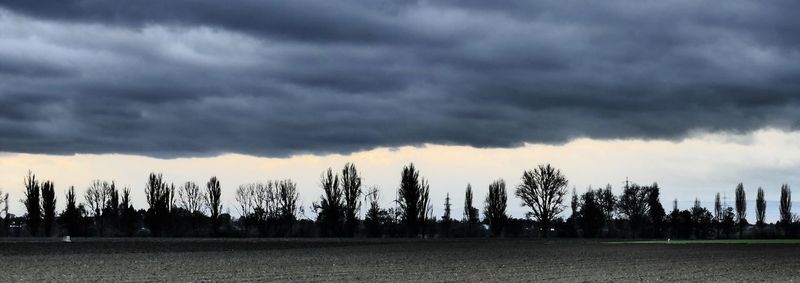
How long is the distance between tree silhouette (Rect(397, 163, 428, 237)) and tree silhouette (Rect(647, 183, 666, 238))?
35.3 metres

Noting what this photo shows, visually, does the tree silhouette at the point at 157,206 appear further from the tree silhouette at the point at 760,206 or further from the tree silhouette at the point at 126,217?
the tree silhouette at the point at 760,206

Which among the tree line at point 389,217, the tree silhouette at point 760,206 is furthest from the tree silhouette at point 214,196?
the tree silhouette at point 760,206

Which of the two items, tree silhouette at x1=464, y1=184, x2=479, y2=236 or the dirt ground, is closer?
the dirt ground

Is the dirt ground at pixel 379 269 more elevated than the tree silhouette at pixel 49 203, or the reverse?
the tree silhouette at pixel 49 203

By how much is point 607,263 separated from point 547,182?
9583 cm

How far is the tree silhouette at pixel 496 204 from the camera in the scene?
141625 millimetres

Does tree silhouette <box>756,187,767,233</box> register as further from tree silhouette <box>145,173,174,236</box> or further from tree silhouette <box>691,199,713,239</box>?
tree silhouette <box>145,173,174,236</box>

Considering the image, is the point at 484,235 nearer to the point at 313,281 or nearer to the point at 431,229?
the point at 431,229

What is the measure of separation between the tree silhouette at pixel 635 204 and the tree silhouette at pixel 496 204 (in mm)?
17340

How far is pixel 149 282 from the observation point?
3103 centimetres

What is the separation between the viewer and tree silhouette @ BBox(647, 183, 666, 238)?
479 feet

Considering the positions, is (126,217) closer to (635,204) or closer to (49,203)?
(49,203)

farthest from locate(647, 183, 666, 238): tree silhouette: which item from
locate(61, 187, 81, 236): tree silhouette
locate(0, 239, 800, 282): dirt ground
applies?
locate(0, 239, 800, 282): dirt ground

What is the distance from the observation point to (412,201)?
12719 centimetres
